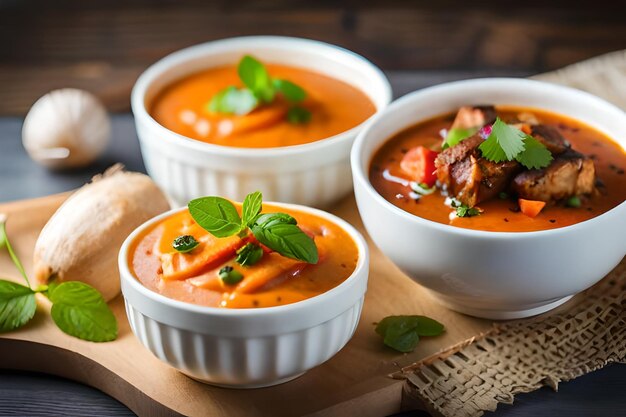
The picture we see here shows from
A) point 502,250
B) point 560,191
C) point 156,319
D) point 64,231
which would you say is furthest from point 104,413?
point 560,191

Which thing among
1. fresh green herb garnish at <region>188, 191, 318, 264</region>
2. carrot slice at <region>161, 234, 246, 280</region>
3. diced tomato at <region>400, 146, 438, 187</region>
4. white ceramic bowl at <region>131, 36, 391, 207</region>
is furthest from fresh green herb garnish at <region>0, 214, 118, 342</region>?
diced tomato at <region>400, 146, 438, 187</region>

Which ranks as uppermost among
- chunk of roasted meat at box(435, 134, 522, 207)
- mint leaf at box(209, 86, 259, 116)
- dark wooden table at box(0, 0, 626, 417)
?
chunk of roasted meat at box(435, 134, 522, 207)

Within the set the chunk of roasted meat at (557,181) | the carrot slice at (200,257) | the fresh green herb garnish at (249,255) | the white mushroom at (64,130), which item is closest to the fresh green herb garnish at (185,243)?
the carrot slice at (200,257)

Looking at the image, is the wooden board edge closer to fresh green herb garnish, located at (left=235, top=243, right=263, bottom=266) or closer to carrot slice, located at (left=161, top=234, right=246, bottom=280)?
carrot slice, located at (left=161, top=234, right=246, bottom=280)

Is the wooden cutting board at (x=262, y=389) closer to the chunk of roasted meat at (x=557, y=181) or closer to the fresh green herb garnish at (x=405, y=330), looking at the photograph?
the fresh green herb garnish at (x=405, y=330)

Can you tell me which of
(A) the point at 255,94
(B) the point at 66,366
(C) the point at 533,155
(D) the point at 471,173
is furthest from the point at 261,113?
(B) the point at 66,366

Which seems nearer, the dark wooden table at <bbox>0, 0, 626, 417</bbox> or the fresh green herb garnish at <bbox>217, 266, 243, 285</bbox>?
the fresh green herb garnish at <bbox>217, 266, 243, 285</bbox>
